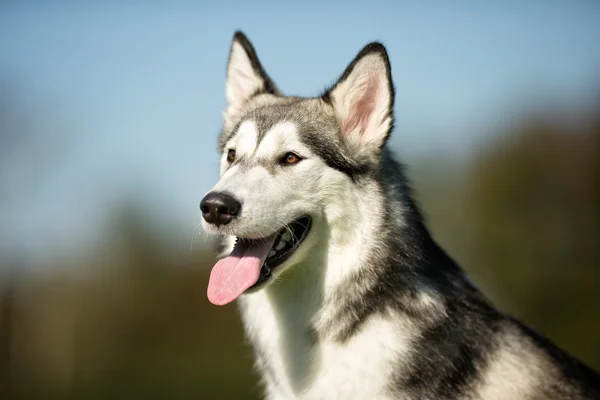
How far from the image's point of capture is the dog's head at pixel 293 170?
14.9ft

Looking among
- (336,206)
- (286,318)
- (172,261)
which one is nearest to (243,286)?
(286,318)

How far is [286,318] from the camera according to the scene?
4.88 m

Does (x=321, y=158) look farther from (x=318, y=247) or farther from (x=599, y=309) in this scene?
(x=599, y=309)

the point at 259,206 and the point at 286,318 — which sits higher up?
the point at 259,206

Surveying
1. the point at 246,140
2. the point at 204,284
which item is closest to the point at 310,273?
the point at 246,140

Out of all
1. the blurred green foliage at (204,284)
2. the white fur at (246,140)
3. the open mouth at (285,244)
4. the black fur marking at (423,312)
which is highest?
the white fur at (246,140)

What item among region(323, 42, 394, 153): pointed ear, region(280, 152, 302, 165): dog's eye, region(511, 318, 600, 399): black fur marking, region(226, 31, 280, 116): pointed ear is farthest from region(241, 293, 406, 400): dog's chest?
region(226, 31, 280, 116): pointed ear

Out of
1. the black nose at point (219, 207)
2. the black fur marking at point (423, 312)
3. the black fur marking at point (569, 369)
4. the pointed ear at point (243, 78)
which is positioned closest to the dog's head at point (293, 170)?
the black nose at point (219, 207)

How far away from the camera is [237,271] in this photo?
15.5 ft

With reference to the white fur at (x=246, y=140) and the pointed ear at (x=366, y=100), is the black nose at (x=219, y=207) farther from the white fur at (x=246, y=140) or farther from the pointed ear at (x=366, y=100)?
the pointed ear at (x=366, y=100)

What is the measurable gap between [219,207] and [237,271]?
58 centimetres

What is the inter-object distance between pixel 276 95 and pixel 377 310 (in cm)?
252

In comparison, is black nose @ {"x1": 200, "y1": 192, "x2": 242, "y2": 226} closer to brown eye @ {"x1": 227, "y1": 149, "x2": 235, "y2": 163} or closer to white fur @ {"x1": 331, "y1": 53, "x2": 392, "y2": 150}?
brown eye @ {"x1": 227, "y1": 149, "x2": 235, "y2": 163}

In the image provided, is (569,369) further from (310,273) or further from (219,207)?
(219,207)
